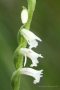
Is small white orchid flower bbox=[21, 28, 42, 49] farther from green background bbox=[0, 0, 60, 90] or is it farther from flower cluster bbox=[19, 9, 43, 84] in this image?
green background bbox=[0, 0, 60, 90]

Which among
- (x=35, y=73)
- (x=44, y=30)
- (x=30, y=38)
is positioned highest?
(x=44, y=30)

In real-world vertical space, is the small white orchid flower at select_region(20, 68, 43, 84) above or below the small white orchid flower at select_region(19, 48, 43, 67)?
below

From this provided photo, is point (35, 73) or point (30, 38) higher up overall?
point (30, 38)

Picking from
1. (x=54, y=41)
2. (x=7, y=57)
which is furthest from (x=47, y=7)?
(x=7, y=57)

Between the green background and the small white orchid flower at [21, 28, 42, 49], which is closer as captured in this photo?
the small white orchid flower at [21, 28, 42, 49]

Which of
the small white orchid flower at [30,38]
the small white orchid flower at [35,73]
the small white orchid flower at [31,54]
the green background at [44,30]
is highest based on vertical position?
the green background at [44,30]

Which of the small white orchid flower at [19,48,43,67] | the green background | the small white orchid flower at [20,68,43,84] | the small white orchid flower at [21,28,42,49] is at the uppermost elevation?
the green background

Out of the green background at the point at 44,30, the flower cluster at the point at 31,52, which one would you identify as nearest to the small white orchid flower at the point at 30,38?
the flower cluster at the point at 31,52

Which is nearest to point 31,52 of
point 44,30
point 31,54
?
point 31,54

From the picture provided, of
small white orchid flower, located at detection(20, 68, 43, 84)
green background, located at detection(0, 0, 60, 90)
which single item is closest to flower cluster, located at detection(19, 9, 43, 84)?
small white orchid flower, located at detection(20, 68, 43, 84)

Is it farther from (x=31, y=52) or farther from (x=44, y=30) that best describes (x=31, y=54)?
(x=44, y=30)

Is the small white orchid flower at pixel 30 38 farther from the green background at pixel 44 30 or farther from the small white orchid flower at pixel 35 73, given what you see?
the green background at pixel 44 30

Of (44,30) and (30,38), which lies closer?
A: (30,38)
